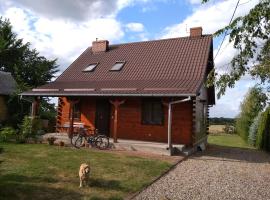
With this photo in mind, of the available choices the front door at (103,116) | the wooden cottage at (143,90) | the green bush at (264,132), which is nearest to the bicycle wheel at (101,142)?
the wooden cottage at (143,90)

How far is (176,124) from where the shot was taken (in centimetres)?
1683

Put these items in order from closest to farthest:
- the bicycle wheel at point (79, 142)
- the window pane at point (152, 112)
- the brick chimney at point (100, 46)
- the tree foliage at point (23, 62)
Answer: the bicycle wheel at point (79, 142), the window pane at point (152, 112), the brick chimney at point (100, 46), the tree foliage at point (23, 62)

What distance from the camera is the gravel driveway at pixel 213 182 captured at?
323 inches

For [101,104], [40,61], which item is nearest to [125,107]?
[101,104]

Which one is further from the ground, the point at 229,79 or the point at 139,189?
the point at 229,79

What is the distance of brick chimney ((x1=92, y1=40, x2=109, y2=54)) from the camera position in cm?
2303

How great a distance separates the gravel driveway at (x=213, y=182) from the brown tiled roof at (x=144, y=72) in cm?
364

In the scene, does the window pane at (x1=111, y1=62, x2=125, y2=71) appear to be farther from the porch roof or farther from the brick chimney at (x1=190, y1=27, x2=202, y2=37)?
the brick chimney at (x1=190, y1=27, x2=202, y2=37)

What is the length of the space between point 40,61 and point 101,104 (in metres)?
22.8

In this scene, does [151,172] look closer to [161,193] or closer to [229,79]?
[161,193]

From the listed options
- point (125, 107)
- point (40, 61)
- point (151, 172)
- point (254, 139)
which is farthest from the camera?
point (40, 61)

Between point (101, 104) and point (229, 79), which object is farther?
point (101, 104)

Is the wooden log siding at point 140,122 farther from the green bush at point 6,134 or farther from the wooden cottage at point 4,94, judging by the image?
the wooden cottage at point 4,94

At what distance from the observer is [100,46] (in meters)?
23.2
